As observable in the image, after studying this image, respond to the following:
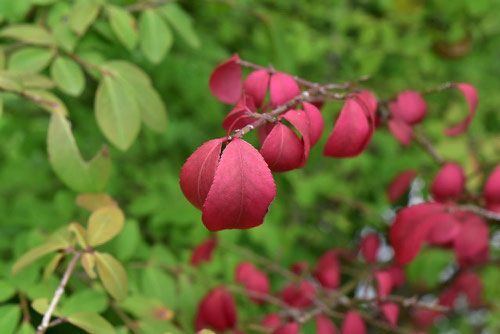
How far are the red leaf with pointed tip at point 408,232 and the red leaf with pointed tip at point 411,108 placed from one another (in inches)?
5.2

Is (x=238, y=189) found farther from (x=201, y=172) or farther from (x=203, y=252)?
(x=203, y=252)

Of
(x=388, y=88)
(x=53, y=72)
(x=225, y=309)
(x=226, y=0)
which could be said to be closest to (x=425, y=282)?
(x=388, y=88)

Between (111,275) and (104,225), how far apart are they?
0.07 m

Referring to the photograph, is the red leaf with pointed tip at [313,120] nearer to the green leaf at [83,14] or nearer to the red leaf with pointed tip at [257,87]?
the red leaf with pointed tip at [257,87]

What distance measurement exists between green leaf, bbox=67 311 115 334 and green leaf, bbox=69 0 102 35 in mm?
422

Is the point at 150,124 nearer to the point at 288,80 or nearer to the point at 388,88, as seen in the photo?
the point at 288,80

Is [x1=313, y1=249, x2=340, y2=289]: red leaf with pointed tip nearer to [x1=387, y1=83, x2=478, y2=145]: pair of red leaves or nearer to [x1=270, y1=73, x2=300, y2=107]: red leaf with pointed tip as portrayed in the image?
[x1=387, y1=83, x2=478, y2=145]: pair of red leaves

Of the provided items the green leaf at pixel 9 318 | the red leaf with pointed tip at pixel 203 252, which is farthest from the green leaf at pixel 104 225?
the red leaf with pointed tip at pixel 203 252

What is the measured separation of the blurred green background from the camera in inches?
46.1

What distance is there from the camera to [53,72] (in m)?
0.79

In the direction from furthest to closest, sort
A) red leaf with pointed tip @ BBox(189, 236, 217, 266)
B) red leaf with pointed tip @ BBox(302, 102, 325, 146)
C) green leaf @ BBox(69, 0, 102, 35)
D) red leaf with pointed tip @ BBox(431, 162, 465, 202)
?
red leaf with pointed tip @ BBox(189, 236, 217, 266), red leaf with pointed tip @ BBox(431, 162, 465, 202), green leaf @ BBox(69, 0, 102, 35), red leaf with pointed tip @ BBox(302, 102, 325, 146)

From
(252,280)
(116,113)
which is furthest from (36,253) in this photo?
(252,280)

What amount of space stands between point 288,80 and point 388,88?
3.65 feet

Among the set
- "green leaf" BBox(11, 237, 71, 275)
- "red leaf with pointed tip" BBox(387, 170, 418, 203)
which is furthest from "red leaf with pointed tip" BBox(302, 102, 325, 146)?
"red leaf with pointed tip" BBox(387, 170, 418, 203)
